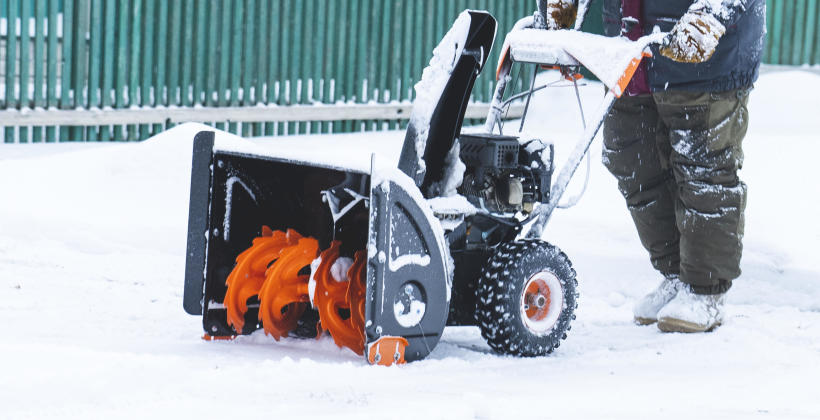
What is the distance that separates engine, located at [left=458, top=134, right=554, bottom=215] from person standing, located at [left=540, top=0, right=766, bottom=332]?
0.69 meters

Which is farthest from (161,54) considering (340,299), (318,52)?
(340,299)

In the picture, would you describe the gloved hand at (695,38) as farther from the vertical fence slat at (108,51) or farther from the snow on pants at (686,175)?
the vertical fence slat at (108,51)

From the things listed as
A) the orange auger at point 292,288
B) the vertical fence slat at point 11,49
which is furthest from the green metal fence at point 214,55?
the orange auger at point 292,288

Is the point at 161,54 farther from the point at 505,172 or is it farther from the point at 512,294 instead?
the point at 512,294

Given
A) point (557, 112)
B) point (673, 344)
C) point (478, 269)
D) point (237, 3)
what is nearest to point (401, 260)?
point (478, 269)

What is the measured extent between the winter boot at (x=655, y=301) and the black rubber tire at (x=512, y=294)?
926 mm

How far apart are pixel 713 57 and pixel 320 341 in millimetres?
1876

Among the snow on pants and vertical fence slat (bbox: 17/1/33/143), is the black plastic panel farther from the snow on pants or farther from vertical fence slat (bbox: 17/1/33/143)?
vertical fence slat (bbox: 17/1/33/143)

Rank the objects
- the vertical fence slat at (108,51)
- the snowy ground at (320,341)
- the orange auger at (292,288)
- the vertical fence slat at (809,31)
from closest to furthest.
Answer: the snowy ground at (320,341)
the orange auger at (292,288)
the vertical fence slat at (108,51)
the vertical fence slat at (809,31)

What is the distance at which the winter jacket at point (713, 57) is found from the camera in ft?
16.1

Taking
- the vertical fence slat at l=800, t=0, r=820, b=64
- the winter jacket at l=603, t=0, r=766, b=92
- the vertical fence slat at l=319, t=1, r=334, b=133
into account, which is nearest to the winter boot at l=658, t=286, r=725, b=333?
the winter jacket at l=603, t=0, r=766, b=92

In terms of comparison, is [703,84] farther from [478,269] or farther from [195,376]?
[195,376]

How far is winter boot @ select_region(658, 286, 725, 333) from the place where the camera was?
5.06 meters

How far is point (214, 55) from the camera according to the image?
957 cm
